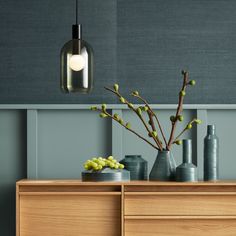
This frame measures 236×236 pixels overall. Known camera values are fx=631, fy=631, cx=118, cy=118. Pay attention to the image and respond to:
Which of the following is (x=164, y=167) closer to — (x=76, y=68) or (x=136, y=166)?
(x=136, y=166)

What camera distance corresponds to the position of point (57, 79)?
413 cm

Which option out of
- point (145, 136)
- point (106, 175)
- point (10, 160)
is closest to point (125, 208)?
point (106, 175)

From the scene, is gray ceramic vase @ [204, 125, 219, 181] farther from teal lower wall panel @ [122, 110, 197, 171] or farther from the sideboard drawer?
teal lower wall panel @ [122, 110, 197, 171]

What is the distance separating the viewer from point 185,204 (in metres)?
3.62

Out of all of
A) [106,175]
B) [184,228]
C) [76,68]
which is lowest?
[184,228]

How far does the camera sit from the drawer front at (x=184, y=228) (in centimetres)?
362

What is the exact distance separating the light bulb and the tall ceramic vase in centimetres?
117

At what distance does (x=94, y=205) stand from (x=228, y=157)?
1.00 metres

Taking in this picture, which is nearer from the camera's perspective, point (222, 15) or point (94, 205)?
point (94, 205)

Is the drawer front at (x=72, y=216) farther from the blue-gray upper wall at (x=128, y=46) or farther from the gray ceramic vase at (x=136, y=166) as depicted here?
the blue-gray upper wall at (x=128, y=46)

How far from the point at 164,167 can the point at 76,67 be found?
1.22 metres

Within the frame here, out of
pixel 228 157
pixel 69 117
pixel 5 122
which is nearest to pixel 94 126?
pixel 69 117

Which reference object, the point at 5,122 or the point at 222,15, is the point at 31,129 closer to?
the point at 5,122

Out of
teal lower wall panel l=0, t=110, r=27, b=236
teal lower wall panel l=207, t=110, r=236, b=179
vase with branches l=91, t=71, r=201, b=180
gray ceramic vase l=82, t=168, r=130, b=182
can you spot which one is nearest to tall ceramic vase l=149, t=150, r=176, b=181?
vase with branches l=91, t=71, r=201, b=180
